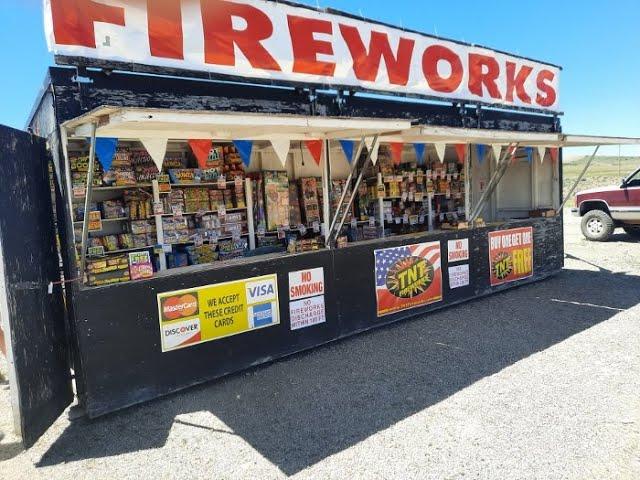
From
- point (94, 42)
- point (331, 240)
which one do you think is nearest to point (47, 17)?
point (94, 42)

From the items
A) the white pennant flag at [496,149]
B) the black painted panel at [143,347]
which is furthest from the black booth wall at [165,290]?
the white pennant flag at [496,149]

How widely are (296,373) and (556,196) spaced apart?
23.0ft

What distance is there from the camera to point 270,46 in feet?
18.0

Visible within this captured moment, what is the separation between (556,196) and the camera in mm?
9250

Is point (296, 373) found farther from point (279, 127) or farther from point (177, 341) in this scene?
point (279, 127)

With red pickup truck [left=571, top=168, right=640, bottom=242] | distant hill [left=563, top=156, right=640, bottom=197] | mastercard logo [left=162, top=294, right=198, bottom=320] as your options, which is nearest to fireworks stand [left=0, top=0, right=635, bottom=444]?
mastercard logo [left=162, top=294, right=198, bottom=320]

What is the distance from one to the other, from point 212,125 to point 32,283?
76.4 inches

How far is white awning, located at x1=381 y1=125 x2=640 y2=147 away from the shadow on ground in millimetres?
2375

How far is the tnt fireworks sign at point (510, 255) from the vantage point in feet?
24.6

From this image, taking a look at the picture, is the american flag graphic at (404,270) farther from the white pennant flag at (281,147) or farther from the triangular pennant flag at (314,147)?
the white pennant flag at (281,147)

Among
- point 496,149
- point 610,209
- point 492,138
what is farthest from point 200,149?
point 610,209

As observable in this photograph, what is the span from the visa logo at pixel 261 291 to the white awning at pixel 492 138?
7.01 ft

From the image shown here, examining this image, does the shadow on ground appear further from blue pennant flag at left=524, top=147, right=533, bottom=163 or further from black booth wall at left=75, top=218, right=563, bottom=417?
blue pennant flag at left=524, top=147, right=533, bottom=163

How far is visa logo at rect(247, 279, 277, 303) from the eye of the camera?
15.9ft
